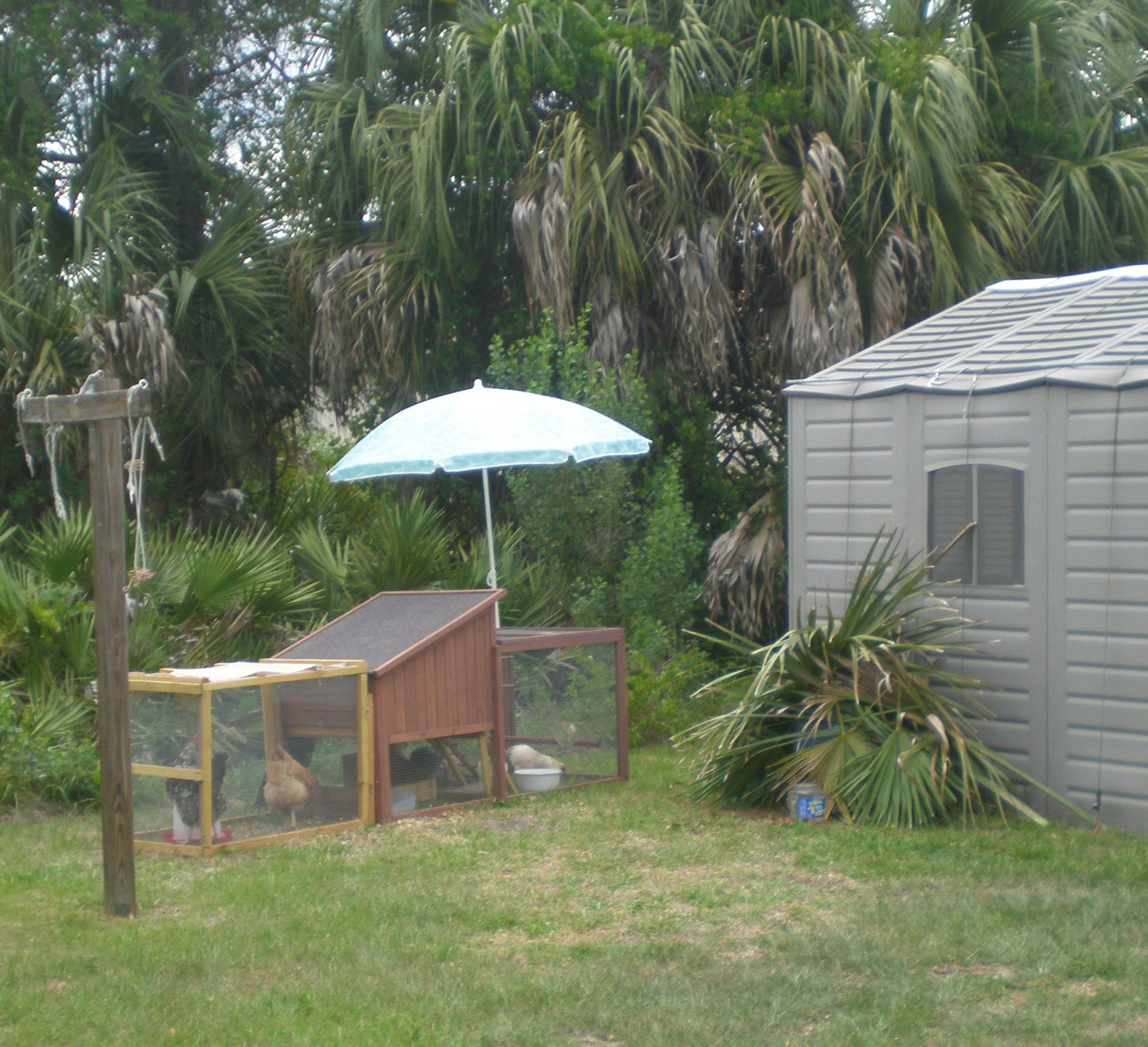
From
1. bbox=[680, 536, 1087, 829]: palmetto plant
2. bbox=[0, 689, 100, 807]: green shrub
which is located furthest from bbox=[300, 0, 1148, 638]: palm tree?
bbox=[0, 689, 100, 807]: green shrub

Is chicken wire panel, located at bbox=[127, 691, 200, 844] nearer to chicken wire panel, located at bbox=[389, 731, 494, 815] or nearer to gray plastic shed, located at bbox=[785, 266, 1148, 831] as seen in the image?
chicken wire panel, located at bbox=[389, 731, 494, 815]

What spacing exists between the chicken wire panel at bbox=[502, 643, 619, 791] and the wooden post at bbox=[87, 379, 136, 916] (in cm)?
297

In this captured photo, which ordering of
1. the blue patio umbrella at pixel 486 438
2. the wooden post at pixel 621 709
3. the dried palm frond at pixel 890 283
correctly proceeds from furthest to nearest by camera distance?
the dried palm frond at pixel 890 283
the wooden post at pixel 621 709
the blue patio umbrella at pixel 486 438

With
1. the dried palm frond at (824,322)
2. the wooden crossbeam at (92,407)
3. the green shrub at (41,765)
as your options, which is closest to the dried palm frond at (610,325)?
the dried palm frond at (824,322)

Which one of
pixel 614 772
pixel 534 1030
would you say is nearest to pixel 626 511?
pixel 614 772

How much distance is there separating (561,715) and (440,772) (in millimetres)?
931

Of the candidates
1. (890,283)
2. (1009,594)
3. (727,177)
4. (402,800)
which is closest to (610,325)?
(727,177)

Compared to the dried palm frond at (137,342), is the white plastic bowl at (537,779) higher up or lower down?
lower down

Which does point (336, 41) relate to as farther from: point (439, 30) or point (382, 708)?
point (382, 708)

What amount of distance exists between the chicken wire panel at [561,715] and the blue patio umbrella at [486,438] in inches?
36.8

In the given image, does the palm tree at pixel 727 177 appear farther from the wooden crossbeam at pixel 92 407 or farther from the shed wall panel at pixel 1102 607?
the wooden crossbeam at pixel 92 407

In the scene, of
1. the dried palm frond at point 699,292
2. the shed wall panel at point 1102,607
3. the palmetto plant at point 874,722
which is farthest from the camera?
the dried palm frond at point 699,292

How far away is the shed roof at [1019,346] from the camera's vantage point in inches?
304

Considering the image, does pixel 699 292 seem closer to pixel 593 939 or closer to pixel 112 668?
pixel 112 668
